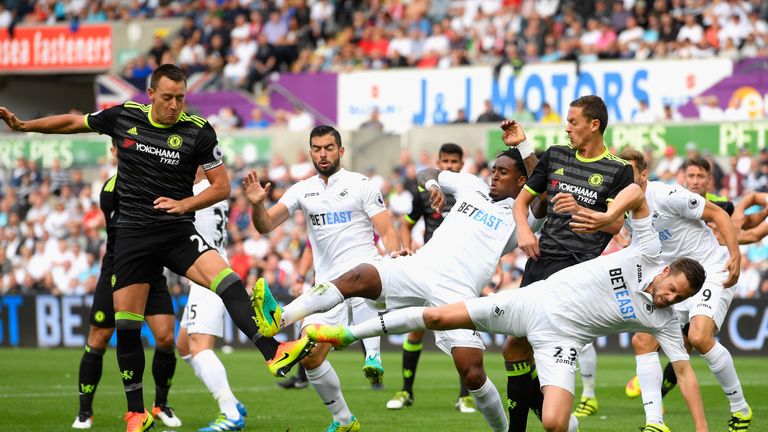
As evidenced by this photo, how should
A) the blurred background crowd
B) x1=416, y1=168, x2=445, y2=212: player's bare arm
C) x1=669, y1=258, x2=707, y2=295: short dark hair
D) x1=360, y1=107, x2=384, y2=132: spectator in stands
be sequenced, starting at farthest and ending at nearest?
x1=360, y1=107, x2=384, y2=132: spectator in stands, the blurred background crowd, x1=416, y1=168, x2=445, y2=212: player's bare arm, x1=669, y1=258, x2=707, y2=295: short dark hair

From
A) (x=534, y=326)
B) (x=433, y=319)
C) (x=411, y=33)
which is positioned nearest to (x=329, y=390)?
(x=433, y=319)

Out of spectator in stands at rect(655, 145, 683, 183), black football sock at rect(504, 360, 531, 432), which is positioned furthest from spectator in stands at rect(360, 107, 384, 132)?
black football sock at rect(504, 360, 531, 432)

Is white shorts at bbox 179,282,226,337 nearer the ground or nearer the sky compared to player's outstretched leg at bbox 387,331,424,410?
nearer the sky

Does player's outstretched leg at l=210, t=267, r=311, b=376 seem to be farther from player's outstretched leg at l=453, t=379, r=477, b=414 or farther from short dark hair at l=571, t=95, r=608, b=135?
player's outstretched leg at l=453, t=379, r=477, b=414

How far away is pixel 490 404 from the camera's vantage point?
9.45 meters

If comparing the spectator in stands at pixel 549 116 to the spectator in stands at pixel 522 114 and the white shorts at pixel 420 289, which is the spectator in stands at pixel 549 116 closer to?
the spectator in stands at pixel 522 114

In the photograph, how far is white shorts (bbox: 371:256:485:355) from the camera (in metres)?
9.35

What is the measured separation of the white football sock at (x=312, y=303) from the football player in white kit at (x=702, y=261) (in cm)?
262

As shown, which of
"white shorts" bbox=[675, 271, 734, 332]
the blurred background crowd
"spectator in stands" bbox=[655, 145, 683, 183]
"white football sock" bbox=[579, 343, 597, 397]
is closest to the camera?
"white shorts" bbox=[675, 271, 734, 332]

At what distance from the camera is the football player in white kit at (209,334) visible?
36.1 ft

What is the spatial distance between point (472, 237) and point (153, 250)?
8.56 feet

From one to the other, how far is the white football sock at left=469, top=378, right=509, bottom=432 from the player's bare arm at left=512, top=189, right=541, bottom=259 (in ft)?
3.57

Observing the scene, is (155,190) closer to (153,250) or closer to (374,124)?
(153,250)

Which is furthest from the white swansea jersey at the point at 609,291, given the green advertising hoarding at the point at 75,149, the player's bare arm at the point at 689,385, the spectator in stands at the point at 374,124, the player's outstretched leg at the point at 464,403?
the green advertising hoarding at the point at 75,149
